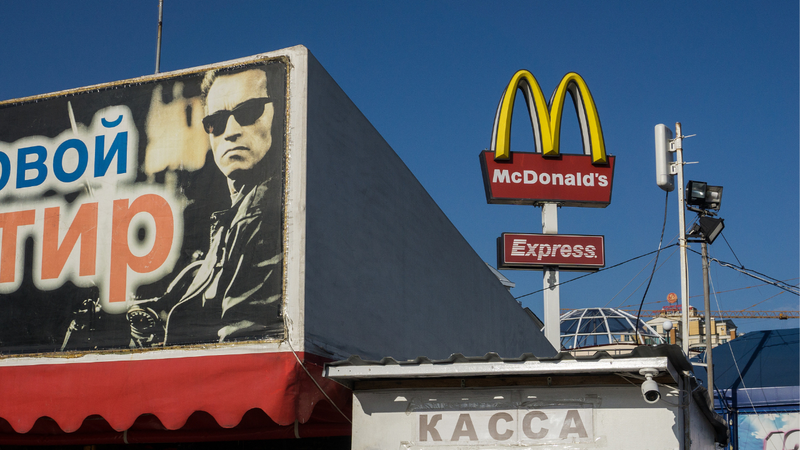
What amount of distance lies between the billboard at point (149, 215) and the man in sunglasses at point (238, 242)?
1cm

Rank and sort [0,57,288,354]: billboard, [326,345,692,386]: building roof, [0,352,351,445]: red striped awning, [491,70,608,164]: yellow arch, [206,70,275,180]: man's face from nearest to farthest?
[326,345,692,386]: building roof
[0,352,351,445]: red striped awning
[0,57,288,354]: billboard
[206,70,275,180]: man's face
[491,70,608,164]: yellow arch

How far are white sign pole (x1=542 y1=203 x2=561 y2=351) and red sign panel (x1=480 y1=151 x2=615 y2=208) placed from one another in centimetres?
44

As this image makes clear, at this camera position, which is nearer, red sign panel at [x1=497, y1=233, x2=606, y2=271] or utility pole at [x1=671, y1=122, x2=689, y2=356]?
utility pole at [x1=671, y1=122, x2=689, y2=356]

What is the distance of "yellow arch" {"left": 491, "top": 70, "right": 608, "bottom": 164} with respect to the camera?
76.0ft

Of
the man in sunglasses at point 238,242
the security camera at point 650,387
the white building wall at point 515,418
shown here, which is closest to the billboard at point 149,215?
the man in sunglasses at point 238,242

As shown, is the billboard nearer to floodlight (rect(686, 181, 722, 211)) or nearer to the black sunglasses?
the black sunglasses

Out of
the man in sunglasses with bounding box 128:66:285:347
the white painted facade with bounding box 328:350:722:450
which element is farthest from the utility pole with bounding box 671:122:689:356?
the man in sunglasses with bounding box 128:66:285:347

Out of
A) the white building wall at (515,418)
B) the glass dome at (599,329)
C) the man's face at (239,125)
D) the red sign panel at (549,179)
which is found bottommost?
the white building wall at (515,418)

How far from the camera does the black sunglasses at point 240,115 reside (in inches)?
327

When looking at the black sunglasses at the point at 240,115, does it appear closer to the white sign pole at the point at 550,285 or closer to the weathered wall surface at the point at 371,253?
the weathered wall surface at the point at 371,253

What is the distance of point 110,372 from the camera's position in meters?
7.86

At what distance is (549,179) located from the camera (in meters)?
23.4

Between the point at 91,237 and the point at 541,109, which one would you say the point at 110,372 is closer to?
the point at 91,237

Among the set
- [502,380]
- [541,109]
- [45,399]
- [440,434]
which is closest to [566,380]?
[502,380]
